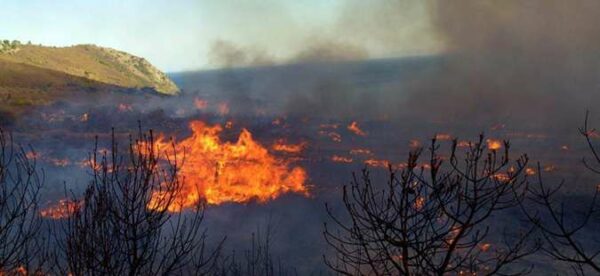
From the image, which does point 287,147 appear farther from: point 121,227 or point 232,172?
point 121,227

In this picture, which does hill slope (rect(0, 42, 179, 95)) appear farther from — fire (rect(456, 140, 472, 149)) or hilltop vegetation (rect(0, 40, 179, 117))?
fire (rect(456, 140, 472, 149))

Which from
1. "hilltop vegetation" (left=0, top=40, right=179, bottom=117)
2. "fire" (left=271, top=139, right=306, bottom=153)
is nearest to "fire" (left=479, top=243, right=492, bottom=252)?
"fire" (left=271, top=139, right=306, bottom=153)

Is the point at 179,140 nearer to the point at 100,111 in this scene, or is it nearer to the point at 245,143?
the point at 245,143

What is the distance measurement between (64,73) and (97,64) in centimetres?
3431

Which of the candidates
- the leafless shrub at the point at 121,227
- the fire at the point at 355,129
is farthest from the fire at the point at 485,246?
the fire at the point at 355,129

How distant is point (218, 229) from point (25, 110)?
36.6 meters

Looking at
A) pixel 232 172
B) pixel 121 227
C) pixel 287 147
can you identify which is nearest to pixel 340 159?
pixel 287 147

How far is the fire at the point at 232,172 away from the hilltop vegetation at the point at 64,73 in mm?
27591

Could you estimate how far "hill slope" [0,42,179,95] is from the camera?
94562mm

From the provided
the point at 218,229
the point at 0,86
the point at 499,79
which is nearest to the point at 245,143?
the point at 218,229

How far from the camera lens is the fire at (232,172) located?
1171 inches

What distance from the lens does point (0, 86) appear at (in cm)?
6347

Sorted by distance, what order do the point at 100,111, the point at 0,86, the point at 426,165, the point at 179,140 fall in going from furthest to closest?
the point at 0,86 → the point at 100,111 → the point at 179,140 → the point at 426,165

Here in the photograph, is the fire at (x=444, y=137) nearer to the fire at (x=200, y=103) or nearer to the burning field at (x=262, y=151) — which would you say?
the burning field at (x=262, y=151)
